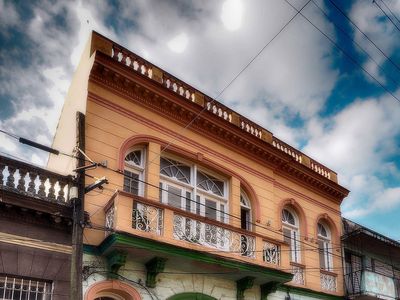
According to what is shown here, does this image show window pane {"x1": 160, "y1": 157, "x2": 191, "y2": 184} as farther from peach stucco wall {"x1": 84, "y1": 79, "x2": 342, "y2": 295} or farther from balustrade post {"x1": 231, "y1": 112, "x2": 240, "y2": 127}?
balustrade post {"x1": 231, "y1": 112, "x2": 240, "y2": 127}

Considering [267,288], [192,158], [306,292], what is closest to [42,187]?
[192,158]

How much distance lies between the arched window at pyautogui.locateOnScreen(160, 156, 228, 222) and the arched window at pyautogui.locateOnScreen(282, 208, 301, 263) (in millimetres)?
3304

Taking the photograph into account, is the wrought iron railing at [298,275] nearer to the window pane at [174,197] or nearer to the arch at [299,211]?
the arch at [299,211]

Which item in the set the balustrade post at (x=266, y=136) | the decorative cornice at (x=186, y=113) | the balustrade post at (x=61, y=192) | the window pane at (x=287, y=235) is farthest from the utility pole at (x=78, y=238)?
the window pane at (x=287, y=235)

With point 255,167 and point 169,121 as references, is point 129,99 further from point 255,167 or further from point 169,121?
point 255,167

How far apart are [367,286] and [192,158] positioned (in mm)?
8481

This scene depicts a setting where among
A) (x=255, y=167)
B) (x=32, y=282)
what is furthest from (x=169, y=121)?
(x=32, y=282)

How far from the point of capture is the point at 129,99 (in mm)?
13859

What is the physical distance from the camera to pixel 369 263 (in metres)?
20.5

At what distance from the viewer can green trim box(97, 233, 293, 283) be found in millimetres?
11164

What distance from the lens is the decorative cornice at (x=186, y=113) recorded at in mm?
13391

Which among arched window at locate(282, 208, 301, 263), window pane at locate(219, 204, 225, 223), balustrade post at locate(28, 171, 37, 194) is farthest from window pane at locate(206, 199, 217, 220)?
balustrade post at locate(28, 171, 37, 194)

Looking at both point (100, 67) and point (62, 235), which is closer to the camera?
point (62, 235)

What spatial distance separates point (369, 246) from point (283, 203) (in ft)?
17.4
